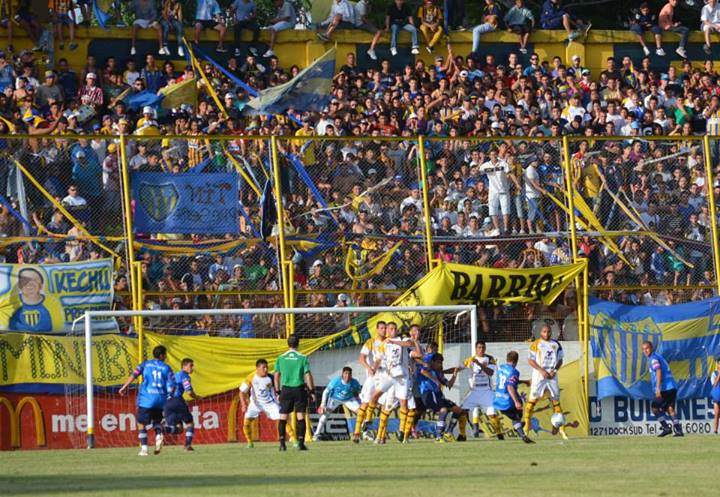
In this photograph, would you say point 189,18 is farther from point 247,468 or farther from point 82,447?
point 247,468

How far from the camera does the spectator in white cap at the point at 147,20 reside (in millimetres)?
34125

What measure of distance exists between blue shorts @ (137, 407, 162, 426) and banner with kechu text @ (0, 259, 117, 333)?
3.14 m

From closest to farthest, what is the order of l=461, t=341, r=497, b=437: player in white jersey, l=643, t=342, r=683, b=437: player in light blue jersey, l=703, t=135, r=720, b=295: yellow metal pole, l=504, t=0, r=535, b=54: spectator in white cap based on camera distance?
l=461, t=341, r=497, b=437: player in white jersey < l=643, t=342, r=683, b=437: player in light blue jersey < l=703, t=135, r=720, b=295: yellow metal pole < l=504, t=0, r=535, b=54: spectator in white cap

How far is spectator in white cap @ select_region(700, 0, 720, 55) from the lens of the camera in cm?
3844

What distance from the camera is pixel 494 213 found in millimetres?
26688

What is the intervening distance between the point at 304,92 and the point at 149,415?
10284 mm

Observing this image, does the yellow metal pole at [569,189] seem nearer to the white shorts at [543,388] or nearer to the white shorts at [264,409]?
the white shorts at [543,388]

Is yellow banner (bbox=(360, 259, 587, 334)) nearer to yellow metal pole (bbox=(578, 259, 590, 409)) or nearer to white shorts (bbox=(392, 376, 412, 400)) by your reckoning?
yellow metal pole (bbox=(578, 259, 590, 409))

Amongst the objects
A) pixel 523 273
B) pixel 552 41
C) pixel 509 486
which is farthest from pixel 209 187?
pixel 552 41

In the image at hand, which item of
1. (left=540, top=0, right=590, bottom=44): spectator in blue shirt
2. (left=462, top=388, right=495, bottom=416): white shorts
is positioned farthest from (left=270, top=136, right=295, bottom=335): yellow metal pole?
(left=540, top=0, right=590, bottom=44): spectator in blue shirt

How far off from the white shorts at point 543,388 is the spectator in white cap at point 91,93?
36.8 ft

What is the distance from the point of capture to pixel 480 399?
25078 mm

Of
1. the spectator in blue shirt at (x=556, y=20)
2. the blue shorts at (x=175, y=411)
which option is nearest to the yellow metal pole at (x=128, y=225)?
the blue shorts at (x=175, y=411)

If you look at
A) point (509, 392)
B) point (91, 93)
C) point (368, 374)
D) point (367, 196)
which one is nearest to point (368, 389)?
point (368, 374)
